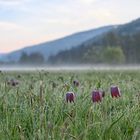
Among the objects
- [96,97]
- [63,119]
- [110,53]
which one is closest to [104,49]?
[110,53]

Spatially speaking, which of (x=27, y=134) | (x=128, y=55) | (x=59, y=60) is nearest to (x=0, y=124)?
(x=27, y=134)

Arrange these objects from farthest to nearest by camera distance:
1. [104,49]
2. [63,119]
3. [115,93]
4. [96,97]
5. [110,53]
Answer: [104,49], [110,53], [63,119], [115,93], [96,97]

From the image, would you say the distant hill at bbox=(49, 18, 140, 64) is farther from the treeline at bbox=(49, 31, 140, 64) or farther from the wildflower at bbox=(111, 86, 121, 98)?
the wildflower at bbox=(111, 86, 121, 98)

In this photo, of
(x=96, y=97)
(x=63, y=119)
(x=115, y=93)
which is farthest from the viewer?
(x=63, y=119)

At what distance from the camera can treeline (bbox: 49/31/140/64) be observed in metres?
90.8

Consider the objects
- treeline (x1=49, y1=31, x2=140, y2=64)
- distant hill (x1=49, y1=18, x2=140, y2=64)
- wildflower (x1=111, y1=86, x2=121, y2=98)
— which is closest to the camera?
wildflower (x1=111, y1=86, x2=121, y2=98)

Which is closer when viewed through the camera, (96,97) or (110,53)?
(96,97)

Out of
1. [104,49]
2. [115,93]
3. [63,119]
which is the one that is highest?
[104,49]

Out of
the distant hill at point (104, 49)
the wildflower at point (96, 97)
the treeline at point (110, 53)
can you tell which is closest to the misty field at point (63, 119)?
the wildflower at point (96, 97)

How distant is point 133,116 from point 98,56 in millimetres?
90652

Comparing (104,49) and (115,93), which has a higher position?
(104,49)

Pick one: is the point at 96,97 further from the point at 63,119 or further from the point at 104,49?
the point at 104,49

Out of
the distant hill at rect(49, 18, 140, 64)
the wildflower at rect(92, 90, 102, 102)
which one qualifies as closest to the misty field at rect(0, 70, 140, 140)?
the wildflower at rect(92, 90, 102, 102)

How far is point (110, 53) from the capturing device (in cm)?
9212
